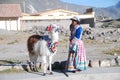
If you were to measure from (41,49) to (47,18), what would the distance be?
37.9m

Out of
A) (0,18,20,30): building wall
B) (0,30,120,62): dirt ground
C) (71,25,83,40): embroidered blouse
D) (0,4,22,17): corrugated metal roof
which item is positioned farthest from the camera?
(0,4,22,17): corrugated metal roof

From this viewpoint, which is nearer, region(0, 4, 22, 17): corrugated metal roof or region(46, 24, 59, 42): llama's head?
region(46, 24, 59, 42): llama's head

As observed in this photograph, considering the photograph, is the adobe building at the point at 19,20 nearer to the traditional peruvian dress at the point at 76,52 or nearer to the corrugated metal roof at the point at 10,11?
the corrugated metal roof at the point at 10,11

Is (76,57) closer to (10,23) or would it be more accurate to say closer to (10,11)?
(10,23)

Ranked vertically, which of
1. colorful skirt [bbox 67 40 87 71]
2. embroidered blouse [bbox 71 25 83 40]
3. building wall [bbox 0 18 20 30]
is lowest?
colorful skirt [bbox 67 40 87 71]

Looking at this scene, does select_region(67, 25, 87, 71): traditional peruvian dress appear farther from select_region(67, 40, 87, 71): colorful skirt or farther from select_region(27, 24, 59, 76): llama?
select_region(27, 24, 59, 76): llama

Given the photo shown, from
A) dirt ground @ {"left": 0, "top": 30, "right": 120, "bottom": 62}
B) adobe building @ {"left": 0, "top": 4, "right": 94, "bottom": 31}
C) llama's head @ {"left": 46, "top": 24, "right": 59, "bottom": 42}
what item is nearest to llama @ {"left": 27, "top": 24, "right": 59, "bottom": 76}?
llama's head @ {"left": 46, "top": 24, "right": 59, "bottom": 42}

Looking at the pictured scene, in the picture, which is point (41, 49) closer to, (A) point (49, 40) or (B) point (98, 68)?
(A) point (49, 40)

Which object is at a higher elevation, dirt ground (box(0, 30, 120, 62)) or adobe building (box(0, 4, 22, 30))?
adobe building (box(0, 4, 22, 30))

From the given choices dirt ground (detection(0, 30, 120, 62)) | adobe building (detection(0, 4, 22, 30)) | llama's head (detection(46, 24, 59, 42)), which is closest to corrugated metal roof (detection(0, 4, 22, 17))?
adobe building (detection(0, 4, 22, 30))

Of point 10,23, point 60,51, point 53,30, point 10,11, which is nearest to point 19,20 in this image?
point 10,23

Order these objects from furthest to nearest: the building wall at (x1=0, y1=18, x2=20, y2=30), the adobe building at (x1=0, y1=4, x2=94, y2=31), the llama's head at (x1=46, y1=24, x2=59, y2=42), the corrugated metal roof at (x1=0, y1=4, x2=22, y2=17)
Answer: the corrugated metal roof at (x1=0, y1=4, x2=22, y2=17) < the adobe building at (x1=0, y1=4, x2=94, y2=31) < the building wall at (x1=0, y1=18, x2=20, y2=30) < the llama's head at (x1=46, y1=24, x2=59, y2=42)

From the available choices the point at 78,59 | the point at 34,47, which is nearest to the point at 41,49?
the point at 34,47

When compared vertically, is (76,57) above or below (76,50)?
below
